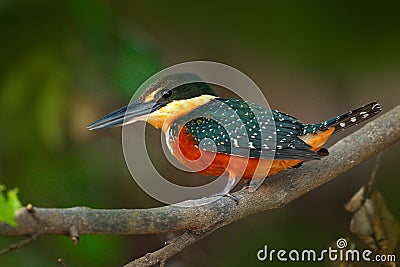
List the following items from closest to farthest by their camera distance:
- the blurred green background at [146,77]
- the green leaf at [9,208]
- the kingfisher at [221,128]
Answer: the green leaf at [9,208], the kingfisher at [221,128], the blurred green background at [146,77]

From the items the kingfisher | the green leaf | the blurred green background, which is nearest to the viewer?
the green leaf

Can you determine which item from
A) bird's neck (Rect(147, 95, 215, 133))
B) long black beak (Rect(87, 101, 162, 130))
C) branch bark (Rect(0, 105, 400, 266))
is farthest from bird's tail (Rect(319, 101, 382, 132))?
long black beak (Rect(87, 101, 162, 130))

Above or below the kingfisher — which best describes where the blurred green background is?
above

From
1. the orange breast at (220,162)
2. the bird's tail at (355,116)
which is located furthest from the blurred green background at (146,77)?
the bird's tail at (355,116)

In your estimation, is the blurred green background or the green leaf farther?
the blurred green background

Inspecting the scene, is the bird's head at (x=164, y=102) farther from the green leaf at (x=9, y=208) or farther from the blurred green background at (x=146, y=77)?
the green leaf at (x=9, y=208)

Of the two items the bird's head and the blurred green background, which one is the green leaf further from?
the blurred green background

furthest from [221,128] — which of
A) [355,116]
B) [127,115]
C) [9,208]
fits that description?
[9,208]
